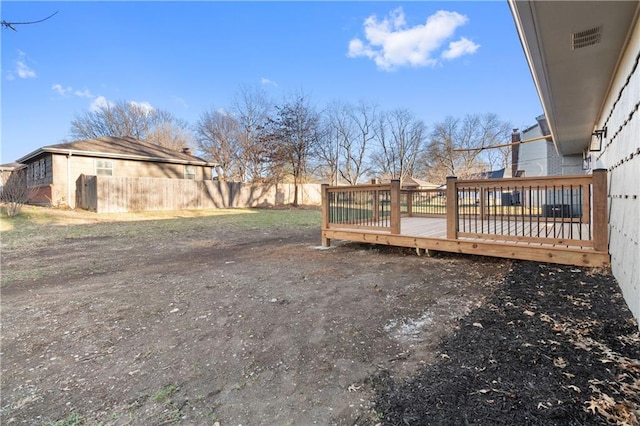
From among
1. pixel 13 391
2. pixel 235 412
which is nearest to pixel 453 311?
pixel 235 412

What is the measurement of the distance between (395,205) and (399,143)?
3062cm

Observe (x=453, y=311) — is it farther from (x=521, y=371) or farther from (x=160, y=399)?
(x=160, y=399)

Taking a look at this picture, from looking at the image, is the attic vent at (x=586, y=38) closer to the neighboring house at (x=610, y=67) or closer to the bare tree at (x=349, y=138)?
the neighboring house at (x=610, y=67)

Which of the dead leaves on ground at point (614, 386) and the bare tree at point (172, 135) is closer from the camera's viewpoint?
the dead leaves on ground at point (614, 386)

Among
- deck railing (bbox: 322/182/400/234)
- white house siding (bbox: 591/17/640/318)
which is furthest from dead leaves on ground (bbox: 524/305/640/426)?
deck railing (bbox: 322/182/400/234)

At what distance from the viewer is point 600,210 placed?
3.57 meters

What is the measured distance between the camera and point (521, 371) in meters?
1.79

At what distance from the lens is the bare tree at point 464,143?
108 ft

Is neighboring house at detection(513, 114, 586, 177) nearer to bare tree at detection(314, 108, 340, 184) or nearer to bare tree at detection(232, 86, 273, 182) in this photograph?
bare tree at detection(314, 108, 340, 184)

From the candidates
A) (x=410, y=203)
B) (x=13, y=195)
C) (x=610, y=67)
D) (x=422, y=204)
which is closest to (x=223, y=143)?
(x=13, y=195)

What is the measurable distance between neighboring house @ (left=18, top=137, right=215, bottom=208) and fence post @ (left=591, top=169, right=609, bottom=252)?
18148mm

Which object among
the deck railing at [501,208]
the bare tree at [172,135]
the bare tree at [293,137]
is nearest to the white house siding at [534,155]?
the deck railing at [501,208]

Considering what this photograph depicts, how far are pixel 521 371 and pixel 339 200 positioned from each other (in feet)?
15.5

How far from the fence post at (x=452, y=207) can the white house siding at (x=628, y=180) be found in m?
1.78
